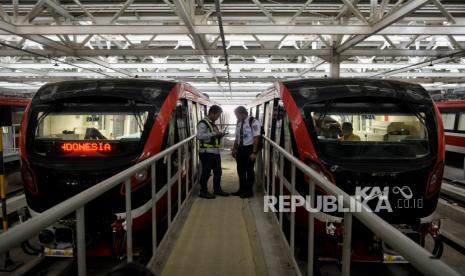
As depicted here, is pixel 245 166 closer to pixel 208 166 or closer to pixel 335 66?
pixel 208 166

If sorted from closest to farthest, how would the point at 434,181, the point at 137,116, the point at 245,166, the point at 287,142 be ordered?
the point at 434,181
the point at 137,116
the point at 287,142
the point at 245,166

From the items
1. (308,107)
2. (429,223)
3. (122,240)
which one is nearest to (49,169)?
(122,240)

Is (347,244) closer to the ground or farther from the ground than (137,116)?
closer to the ground

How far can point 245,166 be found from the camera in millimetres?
6516

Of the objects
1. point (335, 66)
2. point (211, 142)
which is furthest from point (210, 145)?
point (335, 66)

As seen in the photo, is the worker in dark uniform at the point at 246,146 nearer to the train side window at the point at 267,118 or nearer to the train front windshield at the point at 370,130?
the train side window at the point at 267,118

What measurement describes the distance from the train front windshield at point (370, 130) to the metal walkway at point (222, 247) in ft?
4.36

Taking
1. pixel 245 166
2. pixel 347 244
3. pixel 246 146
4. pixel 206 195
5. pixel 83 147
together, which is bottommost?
pixel 206 195

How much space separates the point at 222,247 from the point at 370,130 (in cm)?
223

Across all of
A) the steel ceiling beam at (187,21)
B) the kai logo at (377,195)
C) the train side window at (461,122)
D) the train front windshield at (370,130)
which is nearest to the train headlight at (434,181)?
the train front windshield at (370,130)

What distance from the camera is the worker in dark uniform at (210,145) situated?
6.14 m

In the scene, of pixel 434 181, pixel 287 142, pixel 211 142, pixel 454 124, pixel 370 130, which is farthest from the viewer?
pixel 454 124

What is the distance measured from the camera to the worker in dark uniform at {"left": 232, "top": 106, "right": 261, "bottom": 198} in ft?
20.6

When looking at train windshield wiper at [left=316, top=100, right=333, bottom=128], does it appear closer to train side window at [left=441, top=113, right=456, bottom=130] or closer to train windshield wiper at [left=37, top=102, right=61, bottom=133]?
train windshield wiper at [left=37, top=102, right=61, bottom=133]
